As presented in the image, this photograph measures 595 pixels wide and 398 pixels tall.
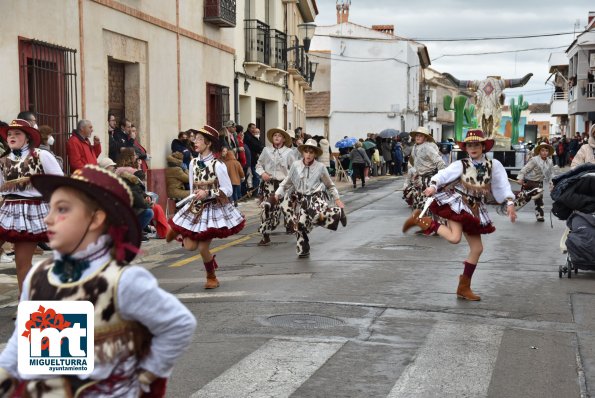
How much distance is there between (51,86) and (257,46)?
1422 cm

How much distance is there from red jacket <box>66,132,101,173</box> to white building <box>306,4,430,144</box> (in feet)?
159

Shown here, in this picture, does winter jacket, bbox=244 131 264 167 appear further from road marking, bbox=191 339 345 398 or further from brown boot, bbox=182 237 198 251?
road marking, bbox=191 339 345 398

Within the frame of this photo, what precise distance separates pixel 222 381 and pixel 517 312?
358 cm

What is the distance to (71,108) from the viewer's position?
1585cm

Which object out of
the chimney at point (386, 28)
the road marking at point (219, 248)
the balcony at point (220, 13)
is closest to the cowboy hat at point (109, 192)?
the road marking at point (219, 248)

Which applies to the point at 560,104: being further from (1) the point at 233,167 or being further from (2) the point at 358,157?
(1) the point at 233,167

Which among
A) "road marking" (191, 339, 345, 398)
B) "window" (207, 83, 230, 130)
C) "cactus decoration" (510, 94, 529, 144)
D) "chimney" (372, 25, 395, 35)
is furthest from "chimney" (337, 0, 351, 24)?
"road marking" (191, 339, 345, 398)

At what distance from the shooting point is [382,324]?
802 centimetres

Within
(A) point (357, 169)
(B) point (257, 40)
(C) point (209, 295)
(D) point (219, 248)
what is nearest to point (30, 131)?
(C) point (209, 295)

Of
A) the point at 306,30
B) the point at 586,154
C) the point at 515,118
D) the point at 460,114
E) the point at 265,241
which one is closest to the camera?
the point at 586,154

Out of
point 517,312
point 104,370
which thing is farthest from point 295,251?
point 104,370

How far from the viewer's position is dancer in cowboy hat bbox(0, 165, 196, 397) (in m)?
3.26

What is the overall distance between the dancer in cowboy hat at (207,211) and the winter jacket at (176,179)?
7.89 metres

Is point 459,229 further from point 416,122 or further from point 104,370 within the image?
point 416,122
